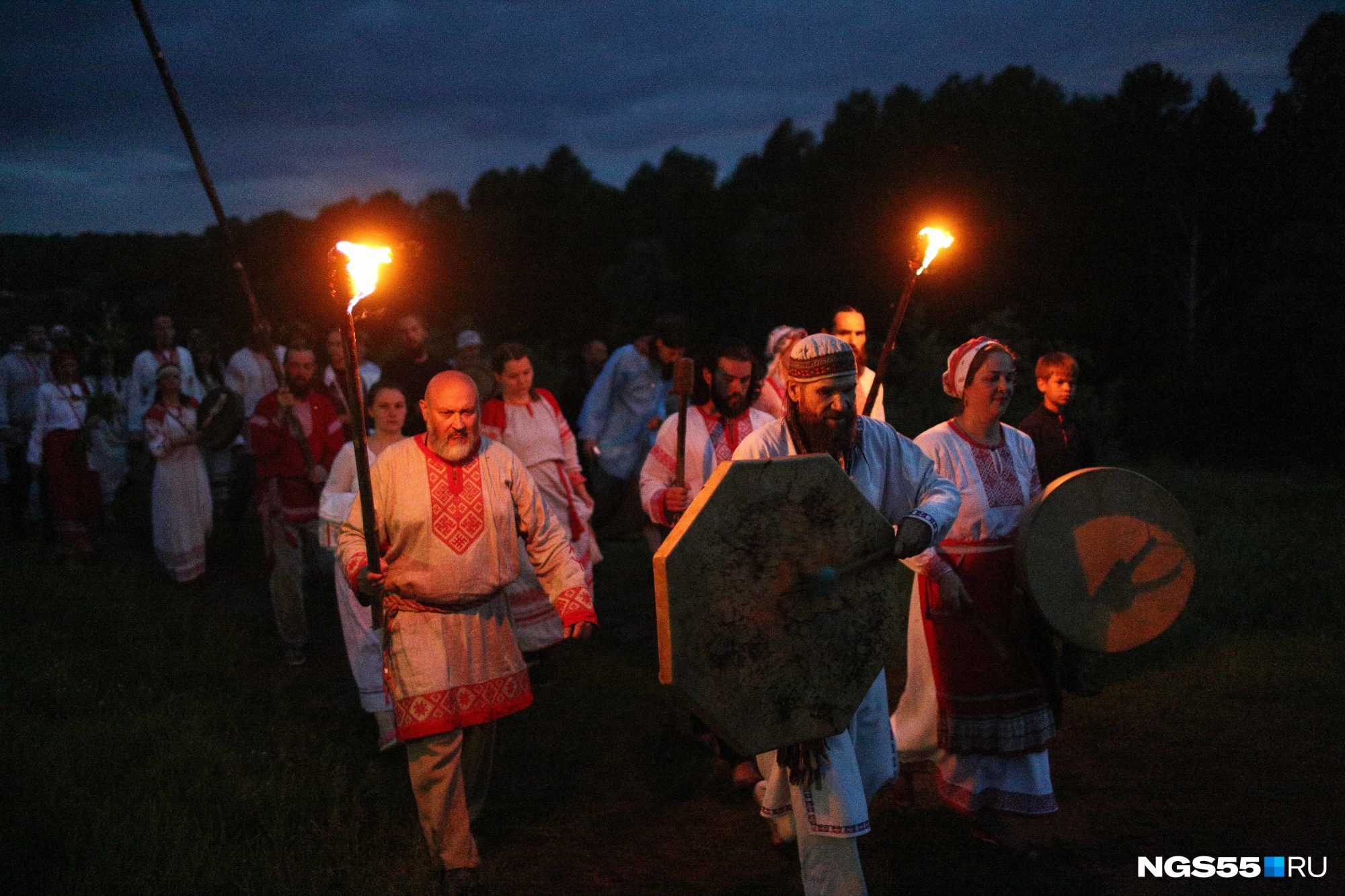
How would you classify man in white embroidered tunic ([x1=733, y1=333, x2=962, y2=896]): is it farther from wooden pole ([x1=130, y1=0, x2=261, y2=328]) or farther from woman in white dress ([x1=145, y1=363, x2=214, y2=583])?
woman in white dress ([x1=145, y1=363, x2=214, y2=583])

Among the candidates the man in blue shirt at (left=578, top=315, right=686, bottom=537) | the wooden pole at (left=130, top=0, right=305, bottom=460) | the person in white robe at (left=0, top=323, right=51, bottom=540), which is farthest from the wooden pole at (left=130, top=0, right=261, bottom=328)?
the person in white robe at (left=0, top=323, right=51, bottom=540)

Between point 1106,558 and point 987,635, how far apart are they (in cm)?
56

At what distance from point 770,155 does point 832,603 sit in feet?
180

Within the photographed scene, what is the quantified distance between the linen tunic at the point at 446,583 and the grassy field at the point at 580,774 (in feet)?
2.41

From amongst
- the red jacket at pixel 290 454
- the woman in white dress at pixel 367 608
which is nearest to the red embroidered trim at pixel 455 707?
the woman in white dress at pixel 367 608

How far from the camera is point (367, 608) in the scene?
245 inches

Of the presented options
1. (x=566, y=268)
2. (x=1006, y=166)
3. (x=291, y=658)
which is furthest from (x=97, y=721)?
(x=566, y=268)

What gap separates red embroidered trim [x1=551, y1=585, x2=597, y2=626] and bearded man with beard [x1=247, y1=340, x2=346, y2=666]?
368 centimetres

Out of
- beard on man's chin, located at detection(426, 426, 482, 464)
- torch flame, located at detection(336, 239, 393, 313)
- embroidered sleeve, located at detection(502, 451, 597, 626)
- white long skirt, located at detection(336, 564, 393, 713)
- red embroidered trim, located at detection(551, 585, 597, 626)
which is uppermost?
torch flame, located at detection(336, 239, 393, 313)

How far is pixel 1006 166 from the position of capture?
28672 mm

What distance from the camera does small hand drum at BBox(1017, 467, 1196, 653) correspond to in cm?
435

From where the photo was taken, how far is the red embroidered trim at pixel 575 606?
458 cm

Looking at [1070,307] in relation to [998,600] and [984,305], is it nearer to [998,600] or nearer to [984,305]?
[984,305]

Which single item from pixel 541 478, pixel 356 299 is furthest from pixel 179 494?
pixel 356 299
